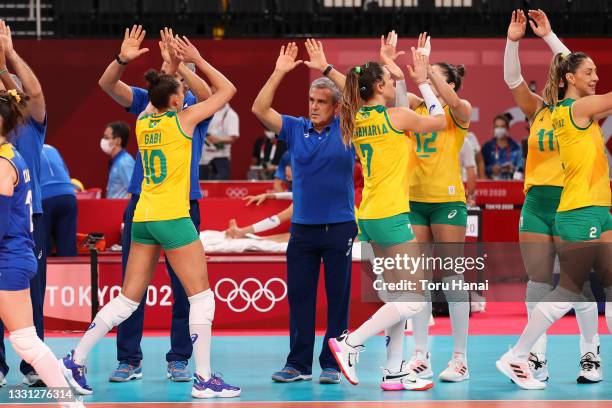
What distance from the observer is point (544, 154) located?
693cm

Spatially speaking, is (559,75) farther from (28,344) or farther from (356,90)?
(28,344)

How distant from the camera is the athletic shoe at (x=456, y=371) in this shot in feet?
22.9

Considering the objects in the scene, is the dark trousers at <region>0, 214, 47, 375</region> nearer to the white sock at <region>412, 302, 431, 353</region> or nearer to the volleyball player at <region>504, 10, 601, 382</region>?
the white sock at <region>412, 302, 431, 353</region>

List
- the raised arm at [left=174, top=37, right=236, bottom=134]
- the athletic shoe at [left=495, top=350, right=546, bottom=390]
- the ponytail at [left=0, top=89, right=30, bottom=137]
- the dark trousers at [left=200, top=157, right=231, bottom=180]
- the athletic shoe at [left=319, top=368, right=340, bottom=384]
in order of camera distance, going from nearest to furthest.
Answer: the ponytail at [left=0, top=89, right=30, bottom=137]
the raised arm at [left=174, top=37, right=236, bottom=134]
the athletic shoe at [left=495, top=350, right=546, bottom=390]
the athletic shoe at [left=319, top=368, right=340, bottom=384]
the dark trousers at [left=200, top=157, right=231, bottom=180]

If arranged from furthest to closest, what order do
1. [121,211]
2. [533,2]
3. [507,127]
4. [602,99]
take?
[533,2]
[507,127]
[121,211]
[602,99]

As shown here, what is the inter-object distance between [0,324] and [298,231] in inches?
81.4

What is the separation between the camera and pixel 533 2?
16.7 m

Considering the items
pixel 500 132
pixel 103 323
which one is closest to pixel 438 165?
pixel 103 323

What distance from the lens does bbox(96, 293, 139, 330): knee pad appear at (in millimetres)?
6441

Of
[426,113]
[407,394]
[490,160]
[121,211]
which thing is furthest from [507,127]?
[407,394]

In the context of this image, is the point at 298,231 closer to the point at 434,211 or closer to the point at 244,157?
the point at 434,211

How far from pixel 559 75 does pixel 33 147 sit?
133 inches

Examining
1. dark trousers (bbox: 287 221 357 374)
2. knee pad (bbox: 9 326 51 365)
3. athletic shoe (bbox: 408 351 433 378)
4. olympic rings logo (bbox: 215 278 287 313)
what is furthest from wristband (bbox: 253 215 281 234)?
knee pad (bbox: 9 326 51 365)

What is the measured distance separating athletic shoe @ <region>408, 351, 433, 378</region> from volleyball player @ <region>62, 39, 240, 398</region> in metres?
1.18
